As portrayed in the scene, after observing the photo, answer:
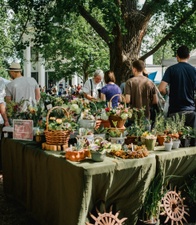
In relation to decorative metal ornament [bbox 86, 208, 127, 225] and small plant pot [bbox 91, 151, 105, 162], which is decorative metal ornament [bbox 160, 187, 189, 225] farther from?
small plant pot [bbox 91, 151, 105, 162]

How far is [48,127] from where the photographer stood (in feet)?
10.3

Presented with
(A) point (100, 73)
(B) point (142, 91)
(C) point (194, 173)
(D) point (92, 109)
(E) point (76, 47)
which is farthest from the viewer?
(E) point (76, 47)

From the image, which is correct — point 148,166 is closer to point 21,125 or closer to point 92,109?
point 92,109

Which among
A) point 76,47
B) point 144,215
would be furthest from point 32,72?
point 144,215

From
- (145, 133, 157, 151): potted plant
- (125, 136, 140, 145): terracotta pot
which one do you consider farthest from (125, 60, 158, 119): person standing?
(145, 133, 157, 151): potted plant

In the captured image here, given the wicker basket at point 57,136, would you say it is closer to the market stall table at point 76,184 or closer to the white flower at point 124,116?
the market stall table at point 76,184

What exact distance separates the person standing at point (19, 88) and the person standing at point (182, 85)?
2.00 metres

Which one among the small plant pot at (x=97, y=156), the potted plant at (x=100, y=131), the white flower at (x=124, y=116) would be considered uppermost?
the white flower at (x=124, y=116)

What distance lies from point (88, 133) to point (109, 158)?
0.37 metres

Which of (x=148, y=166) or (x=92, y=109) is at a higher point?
(x=92, y=109)

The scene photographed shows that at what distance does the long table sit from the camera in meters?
2.61

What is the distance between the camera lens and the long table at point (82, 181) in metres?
2.61

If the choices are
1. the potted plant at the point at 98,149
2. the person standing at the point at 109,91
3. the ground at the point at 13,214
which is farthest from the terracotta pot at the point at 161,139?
the person standing at the point at 109,91

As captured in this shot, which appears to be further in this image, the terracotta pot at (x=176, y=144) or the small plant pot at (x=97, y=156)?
the terracotta pot at (x=176, y=144)
